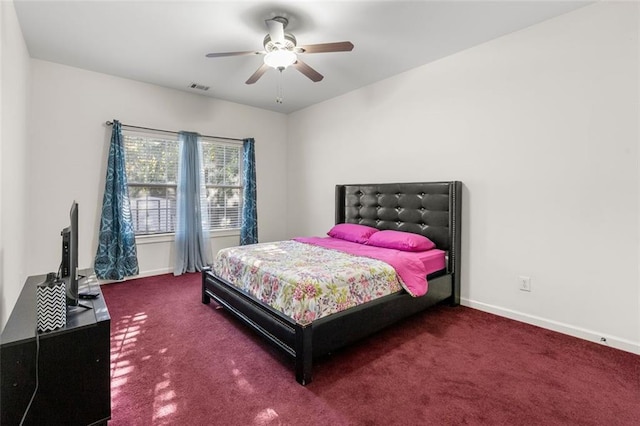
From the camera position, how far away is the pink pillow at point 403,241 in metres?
3.11

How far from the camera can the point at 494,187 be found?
9.83 ft

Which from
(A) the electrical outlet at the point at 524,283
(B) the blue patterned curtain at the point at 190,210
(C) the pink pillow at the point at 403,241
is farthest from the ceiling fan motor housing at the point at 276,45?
(A) the electrical outlet at the point at 524,283

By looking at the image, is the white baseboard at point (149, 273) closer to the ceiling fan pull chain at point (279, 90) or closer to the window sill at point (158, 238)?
the window sill at point (158, 238)

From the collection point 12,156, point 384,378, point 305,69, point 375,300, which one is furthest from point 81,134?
point 384,378

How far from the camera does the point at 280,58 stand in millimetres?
2572

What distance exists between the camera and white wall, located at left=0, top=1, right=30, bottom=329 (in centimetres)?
205

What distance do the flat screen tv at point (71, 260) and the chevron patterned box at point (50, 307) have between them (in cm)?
27

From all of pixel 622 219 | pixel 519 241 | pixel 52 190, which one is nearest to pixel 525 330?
pixel 519 241

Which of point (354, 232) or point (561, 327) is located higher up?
point (354, 232)

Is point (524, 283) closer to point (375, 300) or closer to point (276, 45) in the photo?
point (375, 300)

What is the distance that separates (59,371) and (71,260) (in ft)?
1.92

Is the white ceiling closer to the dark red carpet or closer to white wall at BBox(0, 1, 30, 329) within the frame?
white wall at BBox(0, 1, 30, 329)

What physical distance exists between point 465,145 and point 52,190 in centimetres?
474

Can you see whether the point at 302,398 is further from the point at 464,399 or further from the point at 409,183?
the point at 409,183
